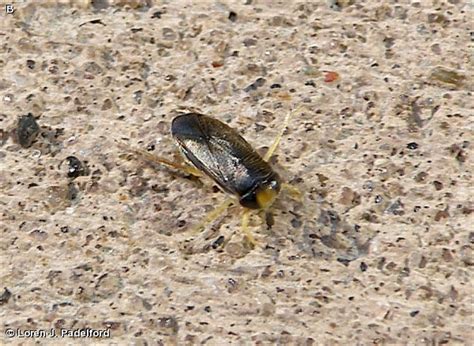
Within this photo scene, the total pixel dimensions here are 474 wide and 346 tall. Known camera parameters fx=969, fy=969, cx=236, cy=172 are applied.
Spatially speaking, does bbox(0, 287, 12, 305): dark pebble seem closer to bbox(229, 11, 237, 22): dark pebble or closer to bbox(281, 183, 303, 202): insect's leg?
bbox(281, 183, 303, 202): insect's leg

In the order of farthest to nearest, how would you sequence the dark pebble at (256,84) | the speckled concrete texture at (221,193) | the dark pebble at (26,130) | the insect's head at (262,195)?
the dark pebble at (256,84)
the dark pebble at (26,130)
the insect's head at (262,195)
the speckled concrete texture at (221,193)

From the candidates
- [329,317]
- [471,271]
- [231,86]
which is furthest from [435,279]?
[231,86]

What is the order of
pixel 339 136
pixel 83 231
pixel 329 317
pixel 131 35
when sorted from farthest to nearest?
pixel 131 35, pixel 339 136, pixel 83 231, pixel 329 317

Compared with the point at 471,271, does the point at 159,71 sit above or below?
above

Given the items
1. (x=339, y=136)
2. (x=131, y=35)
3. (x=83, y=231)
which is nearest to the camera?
(x=83, y=231)

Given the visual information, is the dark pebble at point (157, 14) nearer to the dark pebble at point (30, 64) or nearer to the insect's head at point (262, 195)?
the dark pebble at point (30, 64)

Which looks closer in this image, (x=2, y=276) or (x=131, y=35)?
(x=2, y=276)

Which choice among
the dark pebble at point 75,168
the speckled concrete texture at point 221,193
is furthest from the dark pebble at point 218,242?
the dark pebble at point 75,168

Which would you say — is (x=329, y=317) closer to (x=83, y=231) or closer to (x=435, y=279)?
(x=435, y=279)
